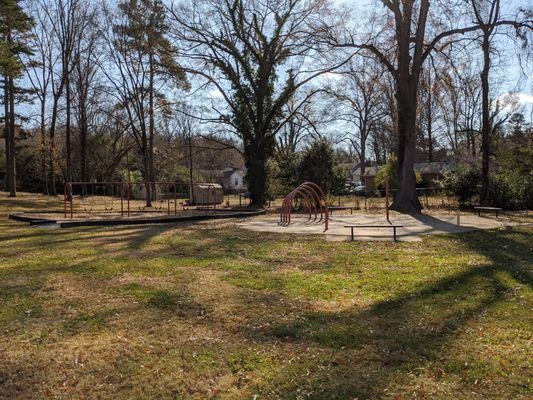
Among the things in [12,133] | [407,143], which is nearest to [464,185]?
[407,143]

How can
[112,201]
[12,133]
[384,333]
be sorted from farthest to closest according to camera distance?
[12,133]
[112,201]
[384,333]

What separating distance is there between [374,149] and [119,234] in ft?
197

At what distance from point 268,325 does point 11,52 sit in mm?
24343

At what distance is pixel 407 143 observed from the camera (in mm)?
19281

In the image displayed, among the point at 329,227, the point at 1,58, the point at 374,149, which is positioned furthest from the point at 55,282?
the point at 374,149

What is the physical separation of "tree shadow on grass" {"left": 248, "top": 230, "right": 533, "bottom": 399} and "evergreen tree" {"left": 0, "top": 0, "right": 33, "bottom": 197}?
18.1 meters

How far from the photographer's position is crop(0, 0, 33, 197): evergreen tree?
19.3m

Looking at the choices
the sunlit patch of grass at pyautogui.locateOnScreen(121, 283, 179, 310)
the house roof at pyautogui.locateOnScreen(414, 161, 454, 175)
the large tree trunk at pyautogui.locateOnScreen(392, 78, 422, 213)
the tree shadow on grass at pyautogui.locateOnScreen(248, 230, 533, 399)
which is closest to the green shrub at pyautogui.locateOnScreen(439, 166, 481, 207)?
the large tree trunk at pyautogui.locateOnScreen(392, 78, 422, 213)

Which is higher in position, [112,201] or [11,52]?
[11,52]

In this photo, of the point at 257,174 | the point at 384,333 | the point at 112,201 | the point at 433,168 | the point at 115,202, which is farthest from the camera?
the point at 433,168

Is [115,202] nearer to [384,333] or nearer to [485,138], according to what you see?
[485,138]

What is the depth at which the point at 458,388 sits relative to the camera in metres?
3.36

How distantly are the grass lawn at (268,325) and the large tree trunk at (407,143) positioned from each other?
1031cm

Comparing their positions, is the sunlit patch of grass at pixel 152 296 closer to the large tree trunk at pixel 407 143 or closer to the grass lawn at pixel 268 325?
the grass lawn at pixel 268 325
